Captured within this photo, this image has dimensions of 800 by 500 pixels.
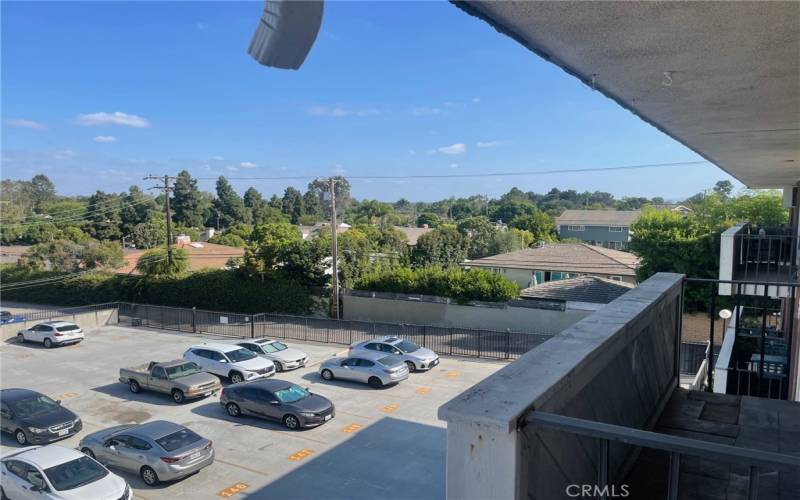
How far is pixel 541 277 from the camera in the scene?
32.1 meters

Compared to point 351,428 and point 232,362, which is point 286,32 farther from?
point 232,362

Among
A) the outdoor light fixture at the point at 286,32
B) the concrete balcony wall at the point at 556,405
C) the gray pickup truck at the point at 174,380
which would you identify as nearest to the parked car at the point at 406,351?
the gray pickup truck at the point at 174,380

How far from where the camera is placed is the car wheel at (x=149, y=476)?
10.3 metres

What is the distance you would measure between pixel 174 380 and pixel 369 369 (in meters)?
5.66

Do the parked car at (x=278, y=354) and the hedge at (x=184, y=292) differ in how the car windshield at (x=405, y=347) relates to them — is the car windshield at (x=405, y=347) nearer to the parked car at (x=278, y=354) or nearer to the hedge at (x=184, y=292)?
the parked car at (x=278, y=354)

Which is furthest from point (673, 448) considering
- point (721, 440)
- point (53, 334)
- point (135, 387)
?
point (53, 334)

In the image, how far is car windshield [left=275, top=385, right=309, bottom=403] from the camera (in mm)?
13515

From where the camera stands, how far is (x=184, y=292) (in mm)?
31453

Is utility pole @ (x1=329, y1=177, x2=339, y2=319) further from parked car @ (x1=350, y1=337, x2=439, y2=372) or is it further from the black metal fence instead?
parked car @ (x1=350, y1=337, x2=439, y2=372)

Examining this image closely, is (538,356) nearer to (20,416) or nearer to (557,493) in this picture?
(557,493)

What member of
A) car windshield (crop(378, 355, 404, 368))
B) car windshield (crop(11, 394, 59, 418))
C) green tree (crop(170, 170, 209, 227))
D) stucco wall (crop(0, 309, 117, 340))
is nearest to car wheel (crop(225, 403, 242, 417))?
car windshield (crop(11, 394, 59, 418))

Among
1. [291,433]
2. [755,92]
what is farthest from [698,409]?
[291,433]

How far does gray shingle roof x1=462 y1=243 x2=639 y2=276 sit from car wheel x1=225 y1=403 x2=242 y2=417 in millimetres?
20505

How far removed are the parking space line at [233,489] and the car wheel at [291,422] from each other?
2853mm
